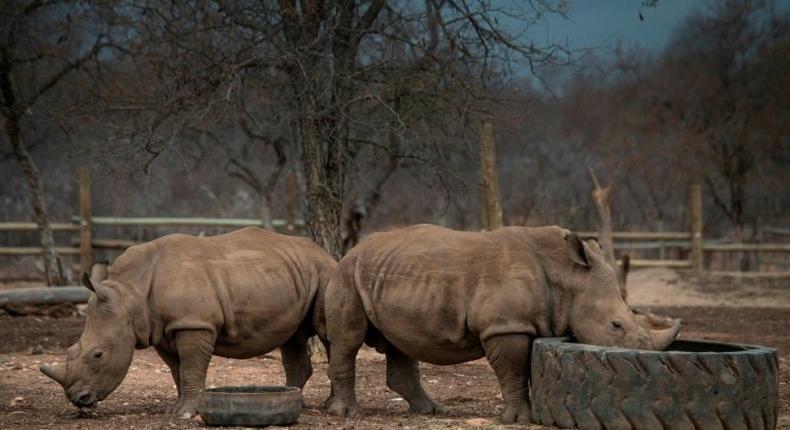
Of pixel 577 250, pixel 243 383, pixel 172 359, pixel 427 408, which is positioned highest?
pixel 577 250

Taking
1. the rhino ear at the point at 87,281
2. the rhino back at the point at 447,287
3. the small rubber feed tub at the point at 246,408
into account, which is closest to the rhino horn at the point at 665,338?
the rhino back at the point at 447,287

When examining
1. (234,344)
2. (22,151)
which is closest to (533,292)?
(234,344)

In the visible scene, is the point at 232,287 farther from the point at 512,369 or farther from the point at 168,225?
the point at 168,225

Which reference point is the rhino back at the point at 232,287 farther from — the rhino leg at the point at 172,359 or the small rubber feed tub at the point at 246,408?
the small rubber feed tub at the point at 246,408

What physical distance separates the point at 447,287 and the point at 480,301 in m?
0.28

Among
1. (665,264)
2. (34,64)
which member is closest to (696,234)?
(665,264)

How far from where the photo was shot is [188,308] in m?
8.79

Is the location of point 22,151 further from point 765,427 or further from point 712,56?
point 712,56

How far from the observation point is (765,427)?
296 inches

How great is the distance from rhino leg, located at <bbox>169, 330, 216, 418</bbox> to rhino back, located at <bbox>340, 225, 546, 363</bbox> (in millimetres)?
1126

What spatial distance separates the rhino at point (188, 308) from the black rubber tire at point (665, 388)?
7.66ft

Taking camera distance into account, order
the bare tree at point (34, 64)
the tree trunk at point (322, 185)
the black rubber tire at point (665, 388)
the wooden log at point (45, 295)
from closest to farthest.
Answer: the black rubber tire at point (665, 388) < the tree trunk at point (322, 185) < the wooden log at point (45, 295) < the bare tree at point (34, 64)

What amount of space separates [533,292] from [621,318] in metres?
0.59

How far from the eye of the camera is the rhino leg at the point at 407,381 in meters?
9.28
